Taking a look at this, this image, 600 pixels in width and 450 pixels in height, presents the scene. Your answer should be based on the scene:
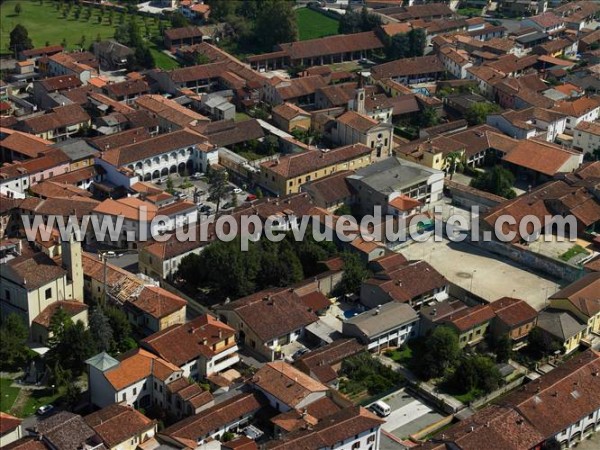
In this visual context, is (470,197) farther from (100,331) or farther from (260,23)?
(260,23)

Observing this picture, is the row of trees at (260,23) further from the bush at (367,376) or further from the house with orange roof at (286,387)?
the house with orange roof at (286,387)

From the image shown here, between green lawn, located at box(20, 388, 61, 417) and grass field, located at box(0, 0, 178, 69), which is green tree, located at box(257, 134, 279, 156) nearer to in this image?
grass field, located at box(0, 0, 178, 69)

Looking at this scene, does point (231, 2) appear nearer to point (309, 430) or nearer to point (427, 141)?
point (427, 141)

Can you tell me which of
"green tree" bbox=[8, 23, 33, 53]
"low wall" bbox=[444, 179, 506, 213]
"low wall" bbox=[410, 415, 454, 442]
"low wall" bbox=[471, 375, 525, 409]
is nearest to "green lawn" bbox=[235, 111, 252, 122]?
"low wall" bbox=[444, 179, 506, 213]

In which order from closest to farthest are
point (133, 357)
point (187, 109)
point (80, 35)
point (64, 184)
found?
point (133, 357) < point (64, 184) < point (187, 109) < point (80, 35)

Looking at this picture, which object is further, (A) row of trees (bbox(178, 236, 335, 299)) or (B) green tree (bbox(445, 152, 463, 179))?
(B) green tree (bbox(445, 152, 463, 179))

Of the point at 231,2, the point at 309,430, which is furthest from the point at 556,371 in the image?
the point at 231,2

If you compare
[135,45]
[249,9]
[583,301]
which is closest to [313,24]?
[249,9]

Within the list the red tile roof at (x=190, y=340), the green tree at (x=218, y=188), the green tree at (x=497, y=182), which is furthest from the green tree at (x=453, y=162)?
the red tile roof at (x=190, y=340)
